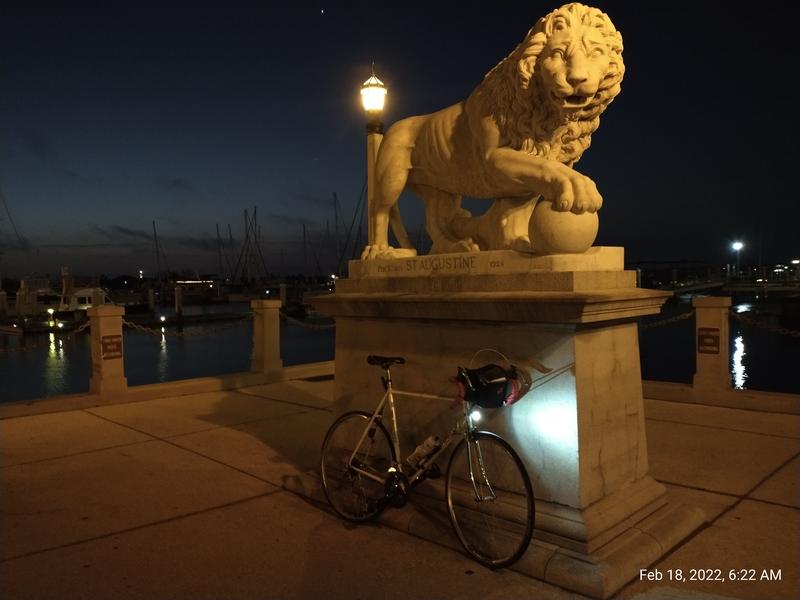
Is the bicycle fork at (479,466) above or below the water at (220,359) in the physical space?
above

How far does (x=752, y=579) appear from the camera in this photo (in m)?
3.43

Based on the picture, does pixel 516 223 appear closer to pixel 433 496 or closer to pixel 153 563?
pixel 433 496

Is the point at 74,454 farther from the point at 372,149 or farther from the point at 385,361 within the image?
the point at 372,149

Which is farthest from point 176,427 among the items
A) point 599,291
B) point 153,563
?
point 599,291

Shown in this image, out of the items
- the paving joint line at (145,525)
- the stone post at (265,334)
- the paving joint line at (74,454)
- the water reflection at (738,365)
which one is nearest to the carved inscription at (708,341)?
the paving joint line at (145,525)

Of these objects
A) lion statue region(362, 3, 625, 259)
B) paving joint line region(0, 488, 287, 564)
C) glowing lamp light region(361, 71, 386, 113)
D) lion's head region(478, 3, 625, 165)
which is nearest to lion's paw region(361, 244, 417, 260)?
lion statue region(362, 3, 625, 259)

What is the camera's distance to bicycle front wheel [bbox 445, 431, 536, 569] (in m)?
3.64

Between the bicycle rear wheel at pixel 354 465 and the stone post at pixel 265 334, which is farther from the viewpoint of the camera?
the stone post at pixel 265 334

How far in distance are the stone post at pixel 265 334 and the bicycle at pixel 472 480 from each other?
6.42 metres

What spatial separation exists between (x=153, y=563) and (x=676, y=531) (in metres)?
3.16

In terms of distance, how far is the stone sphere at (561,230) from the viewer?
3.81 m

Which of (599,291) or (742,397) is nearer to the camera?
(599,291)

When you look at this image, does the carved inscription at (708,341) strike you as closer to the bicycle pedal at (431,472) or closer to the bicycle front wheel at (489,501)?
the bicycle front wheel at (489,501)

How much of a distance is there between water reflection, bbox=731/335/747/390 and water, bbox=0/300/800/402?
1.4 inches
